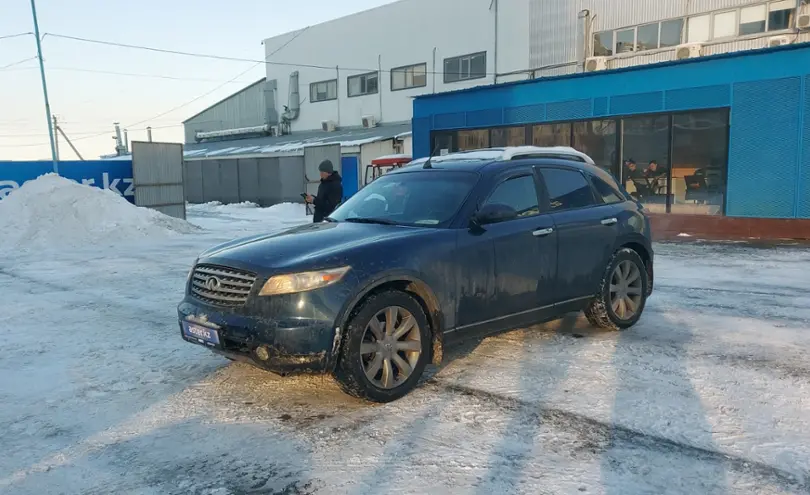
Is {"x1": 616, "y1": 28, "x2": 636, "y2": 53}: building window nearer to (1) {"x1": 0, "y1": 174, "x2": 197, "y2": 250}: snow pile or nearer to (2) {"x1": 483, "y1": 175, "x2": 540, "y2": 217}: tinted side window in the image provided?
(1) {"x1": 0, "y1": 174, "x2": 197, "y2": 250}: snow pile

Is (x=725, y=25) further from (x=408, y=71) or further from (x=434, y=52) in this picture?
(x=408, y=71)

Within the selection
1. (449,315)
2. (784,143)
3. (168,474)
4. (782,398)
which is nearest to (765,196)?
(784,143)

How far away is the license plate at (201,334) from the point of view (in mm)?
4406

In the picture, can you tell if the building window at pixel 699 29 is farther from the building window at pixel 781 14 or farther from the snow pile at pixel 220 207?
the snow pile at pixel 220 207

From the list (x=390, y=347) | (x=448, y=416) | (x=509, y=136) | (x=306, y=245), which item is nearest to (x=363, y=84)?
(x=509, y=136)

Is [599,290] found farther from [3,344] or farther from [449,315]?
[3,344]

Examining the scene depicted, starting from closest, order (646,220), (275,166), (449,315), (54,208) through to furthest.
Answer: (449,315)
(646,220)
(54,208)
(275,166)

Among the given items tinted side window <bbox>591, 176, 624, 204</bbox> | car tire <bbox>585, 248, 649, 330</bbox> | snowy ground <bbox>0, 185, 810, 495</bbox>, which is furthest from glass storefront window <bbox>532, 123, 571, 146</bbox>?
car tire <bbox>585, 248, 649, 330</bbox>

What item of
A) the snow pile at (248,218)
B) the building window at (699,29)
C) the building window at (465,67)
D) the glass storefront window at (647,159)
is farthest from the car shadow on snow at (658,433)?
the building window at (465,67)

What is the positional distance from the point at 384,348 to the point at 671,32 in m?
23.2

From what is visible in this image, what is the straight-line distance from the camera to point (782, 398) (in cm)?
441

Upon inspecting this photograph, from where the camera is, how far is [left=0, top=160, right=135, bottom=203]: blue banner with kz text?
60.2 ft

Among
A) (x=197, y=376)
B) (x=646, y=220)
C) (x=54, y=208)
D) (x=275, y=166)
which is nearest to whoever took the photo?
(x=197, y=376)

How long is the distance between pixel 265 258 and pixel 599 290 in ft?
10.6
